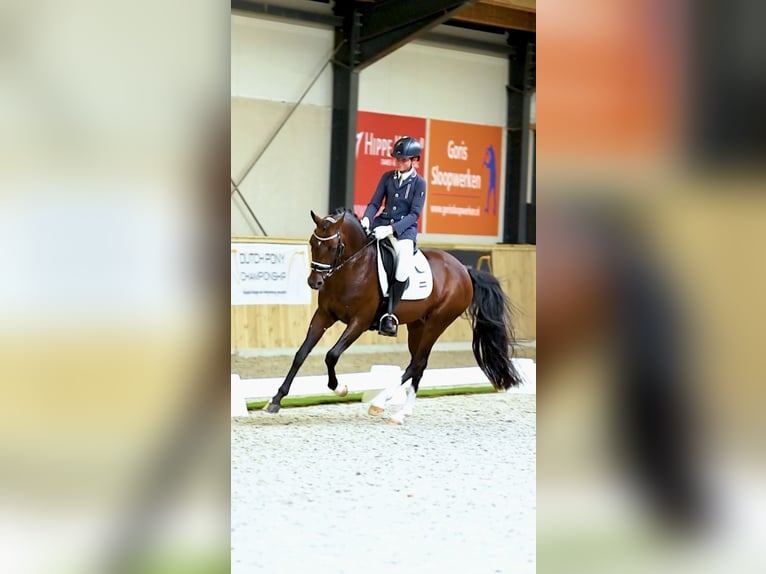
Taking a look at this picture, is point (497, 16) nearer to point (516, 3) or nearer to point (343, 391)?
point (516, 3)

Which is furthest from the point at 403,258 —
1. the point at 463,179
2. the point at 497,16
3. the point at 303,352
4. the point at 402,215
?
the point at 497,16

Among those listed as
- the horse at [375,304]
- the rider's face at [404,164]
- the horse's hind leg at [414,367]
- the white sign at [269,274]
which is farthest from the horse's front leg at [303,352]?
the white sign at [269,274]

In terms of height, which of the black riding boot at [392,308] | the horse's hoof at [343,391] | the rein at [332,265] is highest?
the rein at [332,265]

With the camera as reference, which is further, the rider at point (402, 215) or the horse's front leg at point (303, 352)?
the rider at point (402, 215)

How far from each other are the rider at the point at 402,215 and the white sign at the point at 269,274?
301 centimetres

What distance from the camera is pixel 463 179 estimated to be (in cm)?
1159

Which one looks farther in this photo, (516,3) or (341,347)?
(516,3)

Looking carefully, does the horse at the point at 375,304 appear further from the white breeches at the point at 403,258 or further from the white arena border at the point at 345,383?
the white arena border at the point at 345,383

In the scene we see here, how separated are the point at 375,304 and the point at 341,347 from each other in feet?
1.35

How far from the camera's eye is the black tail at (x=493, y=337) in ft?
20.4

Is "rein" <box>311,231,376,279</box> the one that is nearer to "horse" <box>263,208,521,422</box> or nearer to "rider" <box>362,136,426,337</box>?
"horse" <box>263,208,521,422</box>

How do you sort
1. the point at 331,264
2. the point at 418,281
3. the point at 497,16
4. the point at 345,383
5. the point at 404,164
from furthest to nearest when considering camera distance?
the point at 497,16 < the point at 345,383 < the point at 418,281 < the point at 404,164 < the point at 331,264

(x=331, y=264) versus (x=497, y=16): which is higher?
(x=497, y=16)
